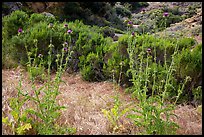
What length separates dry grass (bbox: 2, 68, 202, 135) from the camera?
10.8 ft

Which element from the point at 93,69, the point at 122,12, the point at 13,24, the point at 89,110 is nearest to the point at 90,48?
the point at 93,69

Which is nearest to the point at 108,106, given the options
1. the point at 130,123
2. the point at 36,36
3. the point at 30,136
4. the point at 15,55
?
the point at 130,123

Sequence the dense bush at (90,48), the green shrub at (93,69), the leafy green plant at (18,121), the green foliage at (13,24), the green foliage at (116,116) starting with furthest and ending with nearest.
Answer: the green foliage at (13,24) → the green shrub at (93,69) → the dense bush at (90,48) → the green foliage at (116,116) → the leafy green plant at (18,121)

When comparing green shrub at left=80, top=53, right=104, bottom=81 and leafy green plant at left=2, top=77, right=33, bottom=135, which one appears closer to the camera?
leafy green plant at left=2, top=77, right=33, bottom=135

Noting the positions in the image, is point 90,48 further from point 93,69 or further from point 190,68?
point 190,68

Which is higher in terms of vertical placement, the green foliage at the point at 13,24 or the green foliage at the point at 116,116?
the green foliage at the point at 13,24

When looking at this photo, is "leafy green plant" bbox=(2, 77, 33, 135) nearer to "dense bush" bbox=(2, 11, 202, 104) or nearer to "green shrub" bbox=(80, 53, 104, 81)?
"dense bush" bbox=(2, 11, 202, 104)

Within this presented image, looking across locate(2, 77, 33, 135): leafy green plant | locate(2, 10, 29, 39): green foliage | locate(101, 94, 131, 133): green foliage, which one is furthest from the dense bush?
locate(2, 77, 33, 135): leafy green plant

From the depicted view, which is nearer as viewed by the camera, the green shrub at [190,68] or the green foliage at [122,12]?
the green shrub at [190,68]

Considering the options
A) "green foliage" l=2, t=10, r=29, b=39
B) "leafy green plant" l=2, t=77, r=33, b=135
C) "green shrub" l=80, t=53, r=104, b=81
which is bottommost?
"green shrub" l=80, t=53, r=104, b=81

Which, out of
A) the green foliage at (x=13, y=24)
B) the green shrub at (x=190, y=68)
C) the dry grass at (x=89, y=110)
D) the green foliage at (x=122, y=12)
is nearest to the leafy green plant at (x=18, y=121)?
the dry grass at (x=89, y=110)

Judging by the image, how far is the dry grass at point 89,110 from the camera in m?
3.29

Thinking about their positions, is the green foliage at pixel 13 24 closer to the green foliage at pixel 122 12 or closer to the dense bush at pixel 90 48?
the dense bush at pixel 90 48

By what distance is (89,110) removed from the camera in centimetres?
390
